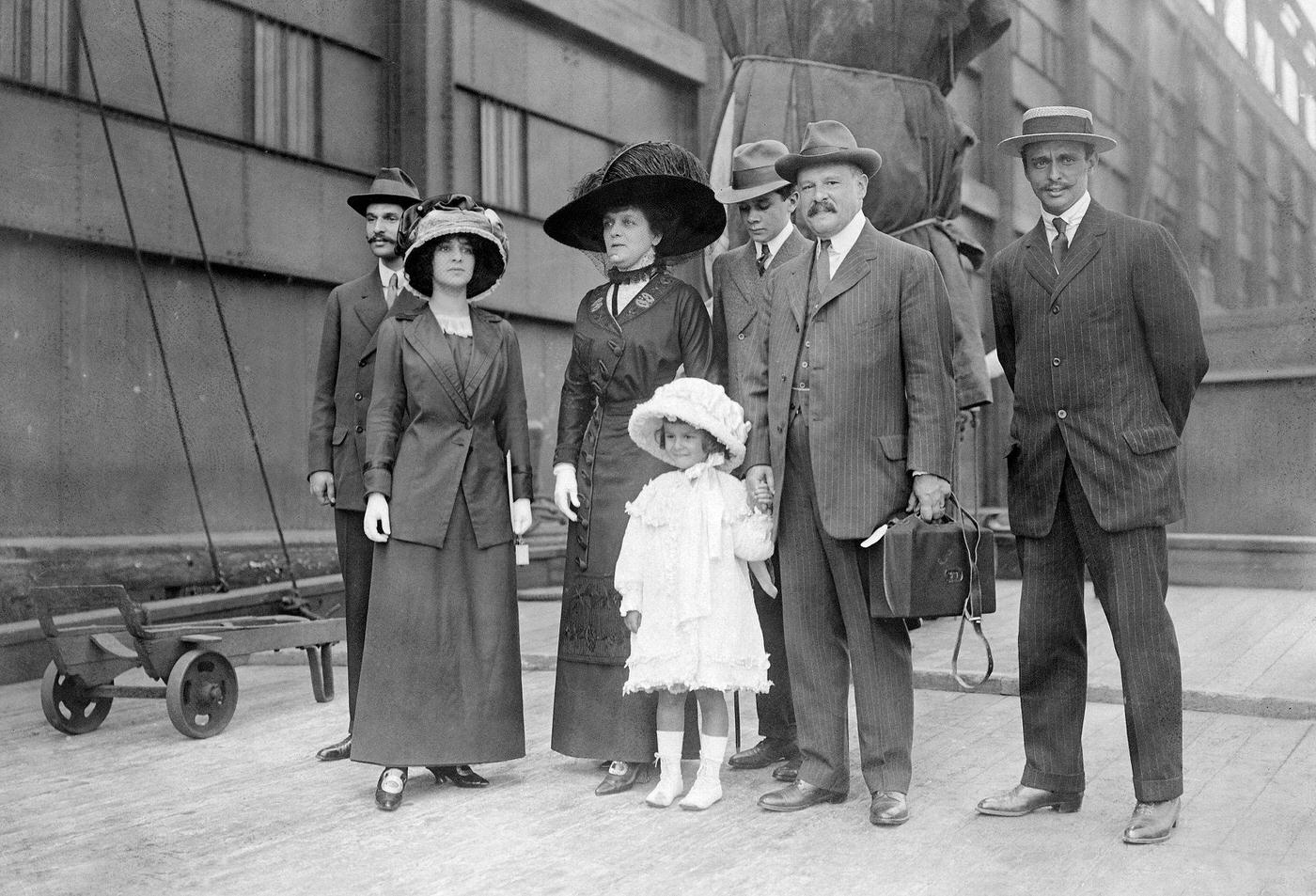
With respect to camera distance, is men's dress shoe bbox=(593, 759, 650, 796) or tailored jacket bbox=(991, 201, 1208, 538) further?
men's dress shoe bbox=(593, 759, 650, 796)

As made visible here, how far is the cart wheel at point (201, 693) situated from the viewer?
507cm

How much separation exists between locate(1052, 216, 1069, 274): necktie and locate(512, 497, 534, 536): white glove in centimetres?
185

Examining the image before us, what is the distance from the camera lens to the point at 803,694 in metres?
3.89

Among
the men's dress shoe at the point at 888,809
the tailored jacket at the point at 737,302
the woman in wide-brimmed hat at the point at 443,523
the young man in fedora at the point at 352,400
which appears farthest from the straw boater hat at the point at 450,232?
the men's dress shoe at the point at 888,809

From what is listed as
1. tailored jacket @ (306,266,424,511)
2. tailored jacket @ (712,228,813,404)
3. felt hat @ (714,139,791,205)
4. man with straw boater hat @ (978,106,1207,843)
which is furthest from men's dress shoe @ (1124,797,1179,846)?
tailored jacket @ (306,266,424,511)

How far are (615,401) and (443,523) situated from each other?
72cm

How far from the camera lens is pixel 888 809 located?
3.63 meters

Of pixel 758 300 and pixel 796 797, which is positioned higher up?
pixel 758 300

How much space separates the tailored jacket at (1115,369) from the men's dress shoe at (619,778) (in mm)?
1521

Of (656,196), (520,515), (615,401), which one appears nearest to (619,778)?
(520,515)

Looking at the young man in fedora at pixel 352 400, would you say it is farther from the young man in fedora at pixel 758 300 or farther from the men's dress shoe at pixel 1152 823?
the men's dress shoe at pixel 1152 823

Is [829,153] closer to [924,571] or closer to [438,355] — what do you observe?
[924,571]

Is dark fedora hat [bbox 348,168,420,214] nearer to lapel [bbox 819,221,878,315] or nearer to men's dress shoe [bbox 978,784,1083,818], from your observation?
lapel [bbox 819,221,878,315]

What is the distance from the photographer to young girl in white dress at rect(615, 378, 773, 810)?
3.85m
